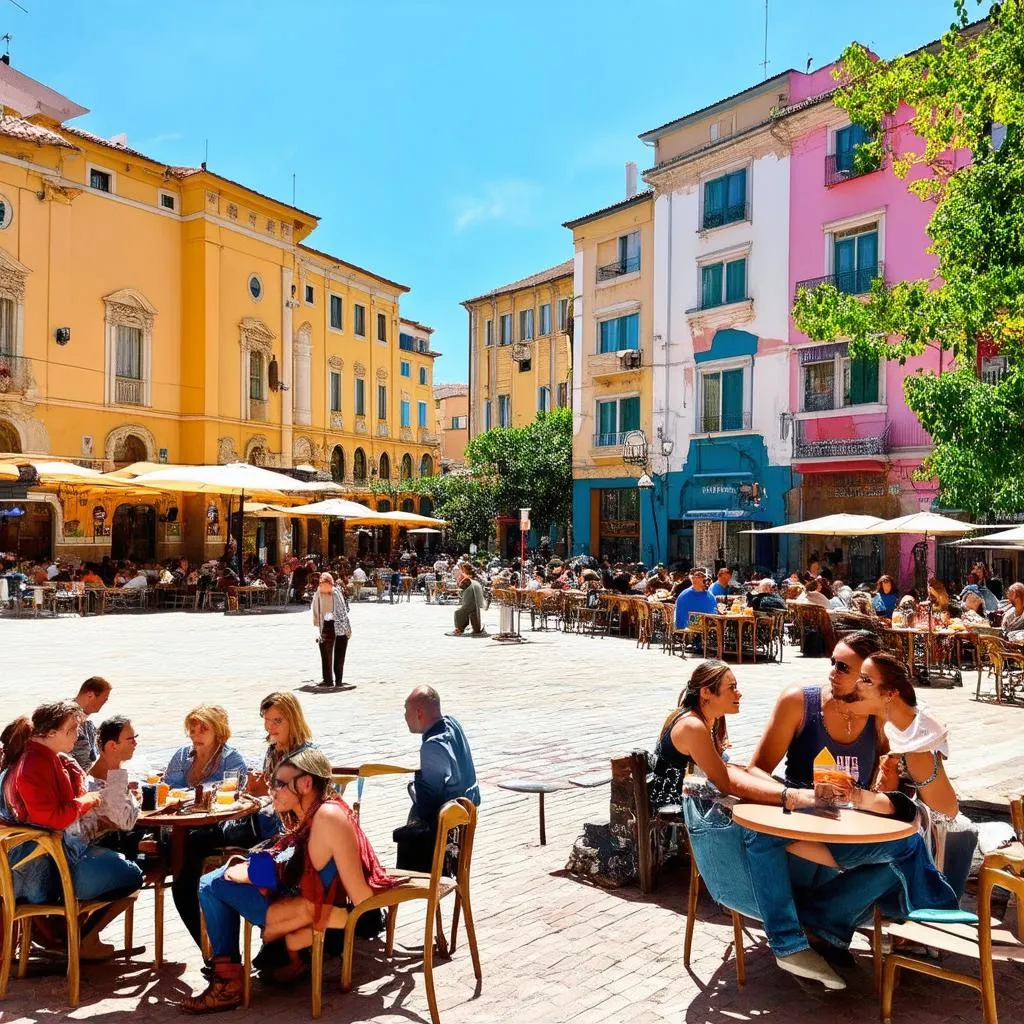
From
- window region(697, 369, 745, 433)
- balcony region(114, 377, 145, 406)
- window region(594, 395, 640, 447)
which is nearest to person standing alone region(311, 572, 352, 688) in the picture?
window region(697, 369, 745, 433)

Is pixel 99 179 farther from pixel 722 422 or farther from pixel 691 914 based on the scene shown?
pixel 691 914

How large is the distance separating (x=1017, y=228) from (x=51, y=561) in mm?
26996

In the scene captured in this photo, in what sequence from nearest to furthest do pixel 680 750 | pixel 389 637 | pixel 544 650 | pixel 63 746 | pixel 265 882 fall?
pixel 265 882
pixel 63 746
pixel 680 750
pixel 544 650
pixel 389 637

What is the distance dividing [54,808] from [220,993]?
3.37 ft

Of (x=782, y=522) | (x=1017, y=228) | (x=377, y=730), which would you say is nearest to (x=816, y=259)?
(x=782, y=522)

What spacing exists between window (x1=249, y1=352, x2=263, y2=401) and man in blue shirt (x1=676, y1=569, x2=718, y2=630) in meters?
24.7

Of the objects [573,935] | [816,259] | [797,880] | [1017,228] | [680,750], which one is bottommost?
[573,935]

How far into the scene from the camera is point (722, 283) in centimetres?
2942

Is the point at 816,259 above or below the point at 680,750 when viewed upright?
above

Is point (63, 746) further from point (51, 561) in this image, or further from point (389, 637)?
point (51, 561)

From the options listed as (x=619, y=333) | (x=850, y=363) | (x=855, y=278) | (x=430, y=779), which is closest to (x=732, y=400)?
(x=850, y=363)

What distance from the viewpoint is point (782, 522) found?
27547 mm

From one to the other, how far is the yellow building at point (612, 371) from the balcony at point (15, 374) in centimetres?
→ 1721

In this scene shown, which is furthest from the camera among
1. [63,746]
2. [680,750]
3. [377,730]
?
[377,730]
